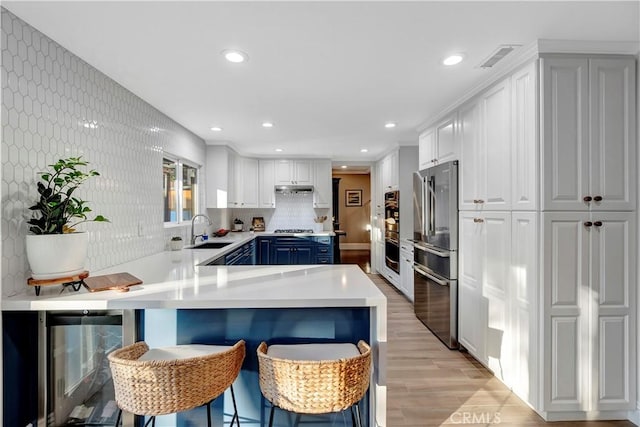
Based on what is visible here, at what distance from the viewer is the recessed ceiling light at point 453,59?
81.2 inches

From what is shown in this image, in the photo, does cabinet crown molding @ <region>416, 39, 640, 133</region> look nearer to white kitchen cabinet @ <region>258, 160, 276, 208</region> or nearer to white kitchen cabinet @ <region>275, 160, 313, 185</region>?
white kitchen cabinet @ <region>275, 160, 313, 185</region>

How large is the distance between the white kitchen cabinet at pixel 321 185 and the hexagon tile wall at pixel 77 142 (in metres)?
3.09

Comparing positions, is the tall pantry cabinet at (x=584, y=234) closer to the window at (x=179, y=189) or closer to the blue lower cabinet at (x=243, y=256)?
the blue lower cabinet at (x=243, y=256)

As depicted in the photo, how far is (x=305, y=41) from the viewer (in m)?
1.86

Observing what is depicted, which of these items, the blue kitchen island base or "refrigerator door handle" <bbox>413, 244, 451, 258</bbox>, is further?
"refrigerator door handle" <bbox>413, 244, 451, 258</bbox>

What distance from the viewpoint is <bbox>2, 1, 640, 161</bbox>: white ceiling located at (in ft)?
5.17

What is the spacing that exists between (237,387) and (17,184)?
58.9 inches

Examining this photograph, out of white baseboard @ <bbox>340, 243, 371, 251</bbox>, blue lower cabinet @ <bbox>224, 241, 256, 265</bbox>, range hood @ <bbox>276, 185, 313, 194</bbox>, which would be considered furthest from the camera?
white baseboard @ <bbox>340, 243, 371, 251</bbox>

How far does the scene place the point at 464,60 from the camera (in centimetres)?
212

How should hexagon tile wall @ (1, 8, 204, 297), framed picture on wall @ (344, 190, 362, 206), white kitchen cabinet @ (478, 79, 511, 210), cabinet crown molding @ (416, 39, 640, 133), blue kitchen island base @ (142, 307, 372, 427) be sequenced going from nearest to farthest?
hexagon tile wall @ (1, 8, 204, 297), blue kitchen island base @ (142, 307, 372, 427), cabinet crown molding @ (416, 39, 640, 133), white kitchen cabinet @ (478, 79, 511, 210), framed picture on wall @ (344, 190, 362, 206)

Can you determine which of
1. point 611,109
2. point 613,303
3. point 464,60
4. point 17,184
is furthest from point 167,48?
point 613,303

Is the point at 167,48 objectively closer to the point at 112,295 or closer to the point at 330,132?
the point at 112,295

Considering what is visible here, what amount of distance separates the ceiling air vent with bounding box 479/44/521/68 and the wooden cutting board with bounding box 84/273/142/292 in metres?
2.47

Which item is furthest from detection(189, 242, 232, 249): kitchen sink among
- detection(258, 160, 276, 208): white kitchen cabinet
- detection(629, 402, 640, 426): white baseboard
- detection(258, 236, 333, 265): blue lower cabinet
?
detection(629, 402, 640, 426): white baseboard
